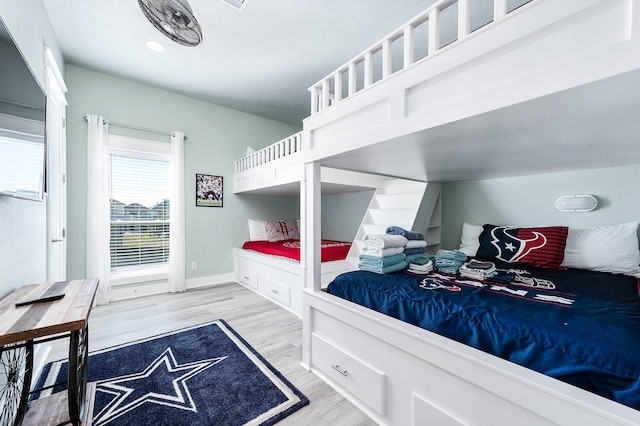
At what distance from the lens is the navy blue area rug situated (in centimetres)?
138

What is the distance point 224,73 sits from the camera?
3.09 meters

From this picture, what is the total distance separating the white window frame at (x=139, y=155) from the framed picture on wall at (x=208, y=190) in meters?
0.51

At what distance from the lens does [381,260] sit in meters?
1.68

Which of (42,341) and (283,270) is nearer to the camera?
(42,341)

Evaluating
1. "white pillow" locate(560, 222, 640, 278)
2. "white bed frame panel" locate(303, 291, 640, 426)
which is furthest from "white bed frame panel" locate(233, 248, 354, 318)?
"white pillow" locate(560, 222, 640, 278)

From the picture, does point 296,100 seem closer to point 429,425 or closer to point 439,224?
point 439,224

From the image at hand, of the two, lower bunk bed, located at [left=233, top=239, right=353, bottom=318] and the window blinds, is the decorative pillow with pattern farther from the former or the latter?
the window blinds

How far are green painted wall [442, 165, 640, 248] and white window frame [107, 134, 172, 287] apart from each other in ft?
12.2

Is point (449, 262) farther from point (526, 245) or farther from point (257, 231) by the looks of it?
point (257, 231)

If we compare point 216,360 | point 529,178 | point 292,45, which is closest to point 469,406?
point 216,360

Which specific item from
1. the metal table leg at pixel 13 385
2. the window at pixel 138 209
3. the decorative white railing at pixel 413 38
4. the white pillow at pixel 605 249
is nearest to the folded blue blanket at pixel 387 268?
the decorative white railing at pixel 413 38

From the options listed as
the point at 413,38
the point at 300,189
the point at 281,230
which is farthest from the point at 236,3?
the point at 281,230

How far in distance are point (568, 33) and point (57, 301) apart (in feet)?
7.23

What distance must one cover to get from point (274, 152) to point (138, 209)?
6.72 feet
